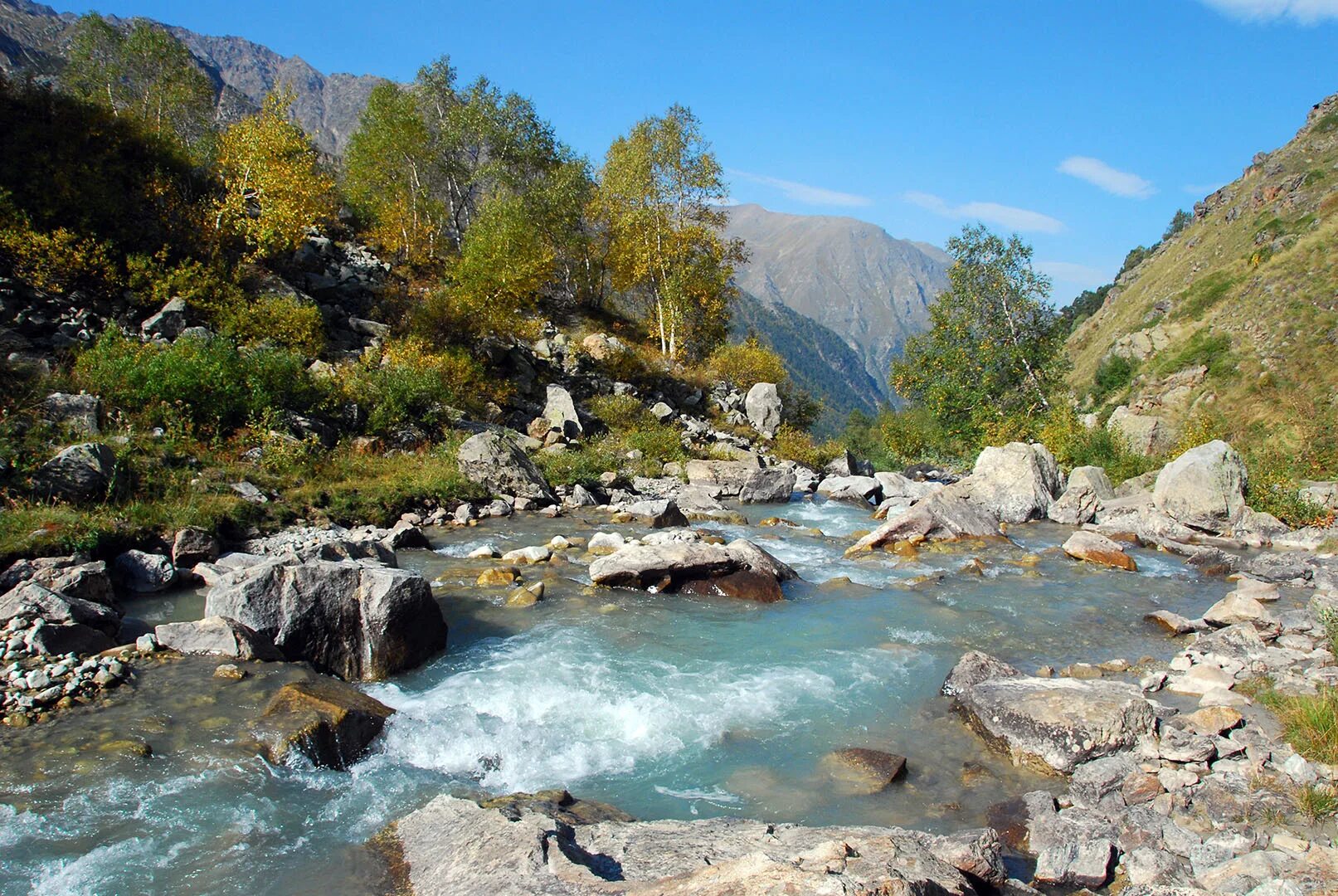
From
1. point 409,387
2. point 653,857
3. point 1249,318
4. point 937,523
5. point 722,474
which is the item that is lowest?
point 653,857

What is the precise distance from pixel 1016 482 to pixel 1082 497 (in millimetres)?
2092

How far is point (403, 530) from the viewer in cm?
1772


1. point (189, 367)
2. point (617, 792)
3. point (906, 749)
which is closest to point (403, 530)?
point (189, 367)

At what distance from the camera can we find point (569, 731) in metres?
9.19

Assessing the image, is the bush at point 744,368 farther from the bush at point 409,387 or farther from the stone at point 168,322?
the stone at point 168,322

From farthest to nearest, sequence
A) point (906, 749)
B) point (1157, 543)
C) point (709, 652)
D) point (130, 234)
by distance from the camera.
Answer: point (130, 234) → point (1157, 543) → point (709, 652) → point (906, 749)

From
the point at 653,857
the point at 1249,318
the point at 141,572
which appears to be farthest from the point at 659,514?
the point at 1249,318

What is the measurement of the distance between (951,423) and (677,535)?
24.4m

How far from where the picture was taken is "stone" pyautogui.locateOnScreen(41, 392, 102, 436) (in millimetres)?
16938

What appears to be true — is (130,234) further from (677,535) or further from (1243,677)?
(1243,677)

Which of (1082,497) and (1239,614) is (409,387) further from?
(1239,614)

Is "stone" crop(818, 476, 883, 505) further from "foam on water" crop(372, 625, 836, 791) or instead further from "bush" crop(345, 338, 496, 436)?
"foam on water" crop(372, 625, 836, 791)

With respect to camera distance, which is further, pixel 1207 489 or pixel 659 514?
pixel 659 514

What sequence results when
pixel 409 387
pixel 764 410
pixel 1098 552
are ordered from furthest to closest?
pixel 764 410 < pixel 409 387 < pixel 1098 552
